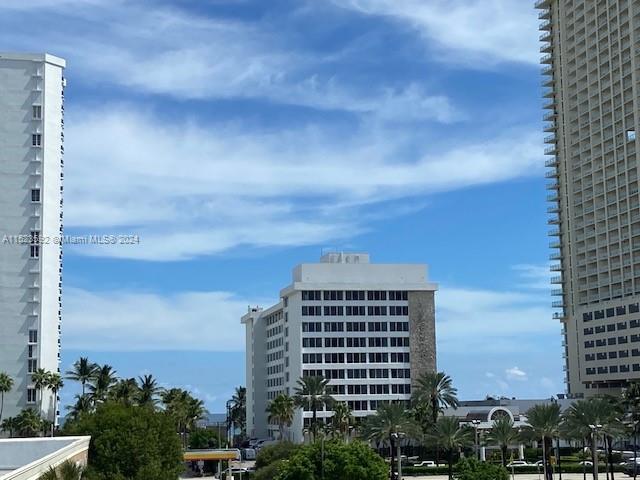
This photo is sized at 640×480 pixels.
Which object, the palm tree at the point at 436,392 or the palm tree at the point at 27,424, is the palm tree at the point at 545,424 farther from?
the palm tree at the point at 27,424

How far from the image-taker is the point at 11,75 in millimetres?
120500

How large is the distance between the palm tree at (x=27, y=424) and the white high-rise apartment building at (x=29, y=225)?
5.31 meters

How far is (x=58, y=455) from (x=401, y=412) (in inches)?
1956

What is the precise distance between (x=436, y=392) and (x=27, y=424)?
50351 mm

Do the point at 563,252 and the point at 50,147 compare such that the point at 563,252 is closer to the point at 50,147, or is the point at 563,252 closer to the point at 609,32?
the point at 609,32

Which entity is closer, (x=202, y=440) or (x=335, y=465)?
(x=335, y=465)

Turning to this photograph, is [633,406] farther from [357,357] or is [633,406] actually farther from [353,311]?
[353,311]

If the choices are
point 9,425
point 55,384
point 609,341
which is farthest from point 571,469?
point 9,425

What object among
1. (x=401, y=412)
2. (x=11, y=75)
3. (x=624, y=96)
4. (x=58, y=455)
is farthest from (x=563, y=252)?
(x=58, y=455)

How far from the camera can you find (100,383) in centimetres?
12500

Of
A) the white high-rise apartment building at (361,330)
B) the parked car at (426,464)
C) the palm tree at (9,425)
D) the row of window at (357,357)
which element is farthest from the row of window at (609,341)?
the palm tree at (9,425)

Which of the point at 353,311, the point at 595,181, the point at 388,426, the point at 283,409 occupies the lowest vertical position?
the point at 388,426

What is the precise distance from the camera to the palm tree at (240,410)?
7564 inches

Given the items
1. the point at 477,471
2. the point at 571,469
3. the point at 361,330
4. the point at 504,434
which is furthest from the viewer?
the point at 361,330
